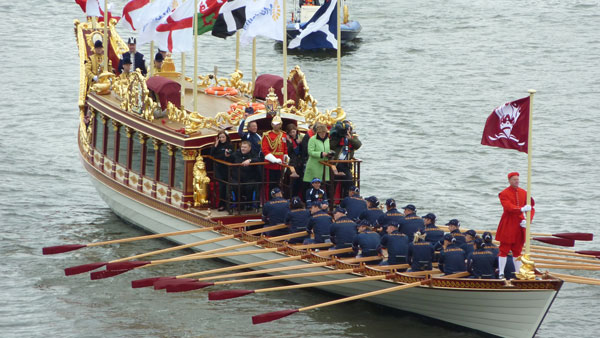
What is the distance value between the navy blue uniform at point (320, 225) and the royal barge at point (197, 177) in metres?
0.73

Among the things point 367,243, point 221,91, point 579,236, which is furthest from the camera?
point 221,91

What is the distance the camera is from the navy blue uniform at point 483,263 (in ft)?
82.3

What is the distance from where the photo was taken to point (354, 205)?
2906cm

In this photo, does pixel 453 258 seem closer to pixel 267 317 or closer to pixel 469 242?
pixel 469 242

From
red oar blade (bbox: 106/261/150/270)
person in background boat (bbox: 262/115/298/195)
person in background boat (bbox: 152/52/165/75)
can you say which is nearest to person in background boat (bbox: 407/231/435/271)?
person in background boat (bbox: 262/115/298/195)

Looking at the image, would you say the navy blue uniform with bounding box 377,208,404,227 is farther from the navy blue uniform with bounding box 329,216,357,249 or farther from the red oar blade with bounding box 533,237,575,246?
the red oar blade with bounding box 533,237,575,246

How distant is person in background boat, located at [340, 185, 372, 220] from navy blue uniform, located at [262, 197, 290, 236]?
154 cm

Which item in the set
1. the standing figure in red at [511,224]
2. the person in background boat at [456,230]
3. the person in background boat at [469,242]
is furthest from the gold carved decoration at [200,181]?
the standing figure in red at [511,224]

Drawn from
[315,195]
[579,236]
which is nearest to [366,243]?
[315,195]

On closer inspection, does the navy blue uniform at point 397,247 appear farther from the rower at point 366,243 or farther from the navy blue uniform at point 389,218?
the navy blue uniform at point 389,218

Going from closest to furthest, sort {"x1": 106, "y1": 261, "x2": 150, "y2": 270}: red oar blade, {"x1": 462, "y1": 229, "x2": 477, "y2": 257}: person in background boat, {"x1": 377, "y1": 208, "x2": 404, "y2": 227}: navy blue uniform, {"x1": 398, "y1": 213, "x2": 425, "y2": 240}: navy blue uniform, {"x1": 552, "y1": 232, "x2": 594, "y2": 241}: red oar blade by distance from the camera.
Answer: {"x1": 462, "y1": 229, "x2": 477, "y2": 257}: person in background boat, {"x1": 106, "y1": 261, "x2": 150, "y2": 270}: red oar blade, {"x1": 398, "y1": 213, "x2": 425, "y2": 240}: navy blue uniform, {"x1": 377, "y1": 208, "x2": 404, "y2": 227}: navy blue uniform, {"x1": 552, "y1": 232, "x2": 594, "y2": 241}: red oar blade

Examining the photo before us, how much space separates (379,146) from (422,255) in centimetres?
2098

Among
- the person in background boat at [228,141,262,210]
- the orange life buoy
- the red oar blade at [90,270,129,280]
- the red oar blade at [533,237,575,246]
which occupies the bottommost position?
the red oar blade at [90,270,129,280]

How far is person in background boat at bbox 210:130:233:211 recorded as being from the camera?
29.6 meters
